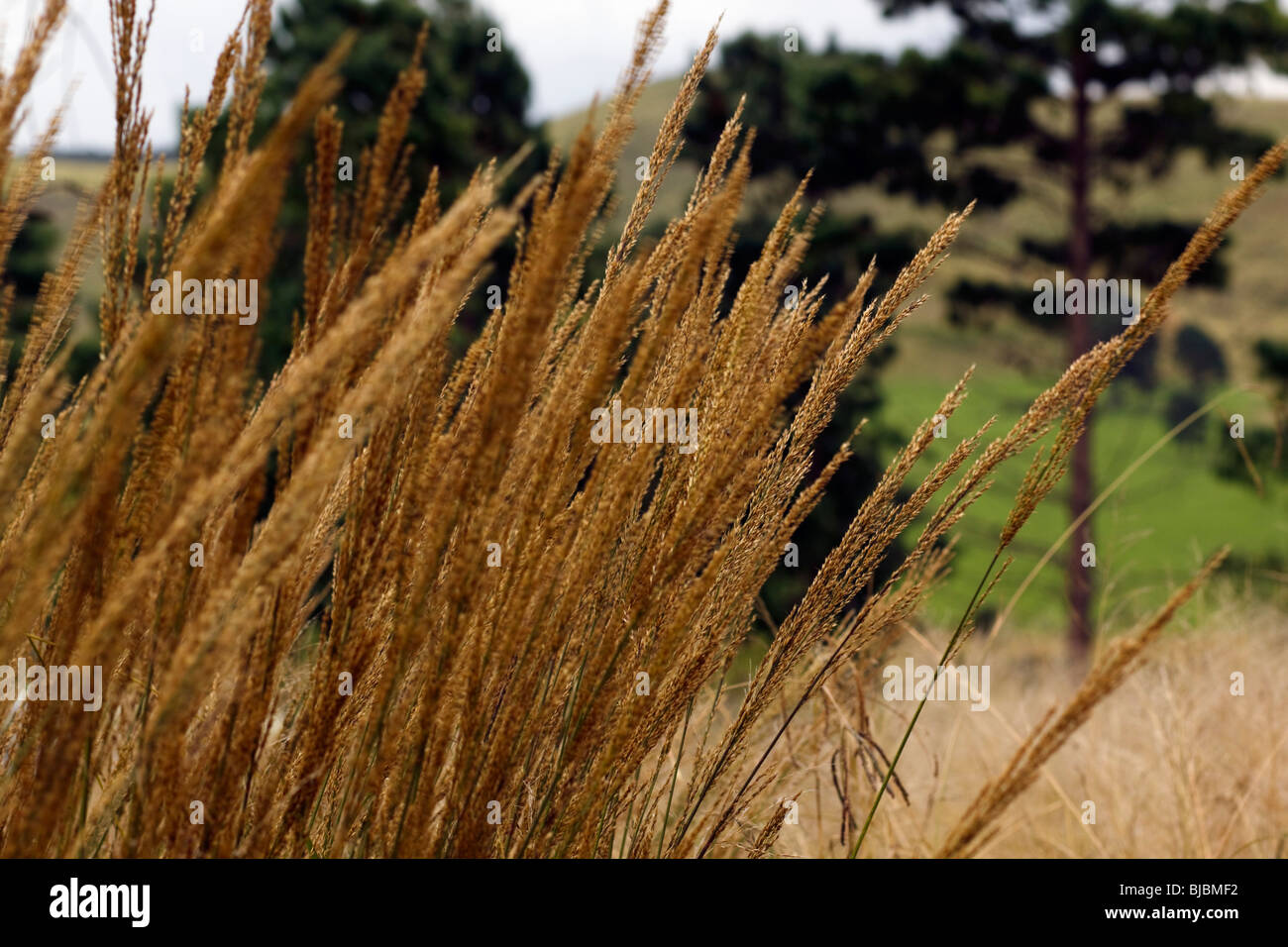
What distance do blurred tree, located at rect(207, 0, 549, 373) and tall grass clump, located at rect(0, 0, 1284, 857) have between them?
10.0 m

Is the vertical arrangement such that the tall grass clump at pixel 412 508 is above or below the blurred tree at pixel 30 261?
below

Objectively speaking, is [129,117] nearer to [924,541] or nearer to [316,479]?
[316,479]

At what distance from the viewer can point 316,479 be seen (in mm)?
589

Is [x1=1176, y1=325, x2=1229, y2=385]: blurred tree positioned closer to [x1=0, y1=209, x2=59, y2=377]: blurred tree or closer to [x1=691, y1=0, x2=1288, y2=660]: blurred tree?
[x1=691, y1=0, x2=1288, y2=660]: blurred tree

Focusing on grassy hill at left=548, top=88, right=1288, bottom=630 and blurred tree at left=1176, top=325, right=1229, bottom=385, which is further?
blurred tree at left=1176, top=325, right=1229, bottom=385

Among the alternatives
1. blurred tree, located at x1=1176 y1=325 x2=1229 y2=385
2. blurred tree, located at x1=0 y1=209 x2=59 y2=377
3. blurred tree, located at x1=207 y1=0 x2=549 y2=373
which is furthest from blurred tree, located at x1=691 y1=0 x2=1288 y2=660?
blurred tree, located at x1=1176 y1=325 x2=1229 y2=385

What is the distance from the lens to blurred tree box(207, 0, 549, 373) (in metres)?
11.4

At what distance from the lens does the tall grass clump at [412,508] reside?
0.64m

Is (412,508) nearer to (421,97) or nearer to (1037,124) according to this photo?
(421,97)

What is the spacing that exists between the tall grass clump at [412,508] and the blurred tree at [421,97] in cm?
1001

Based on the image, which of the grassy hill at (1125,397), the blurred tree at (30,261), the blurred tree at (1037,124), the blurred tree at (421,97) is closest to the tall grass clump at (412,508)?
the grassy hill at (1125,397)

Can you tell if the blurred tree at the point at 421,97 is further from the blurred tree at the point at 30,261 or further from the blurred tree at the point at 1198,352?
the blurred tree at the point at 1198,352

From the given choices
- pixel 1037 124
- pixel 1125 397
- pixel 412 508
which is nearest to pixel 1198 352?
pixel 1125 397
